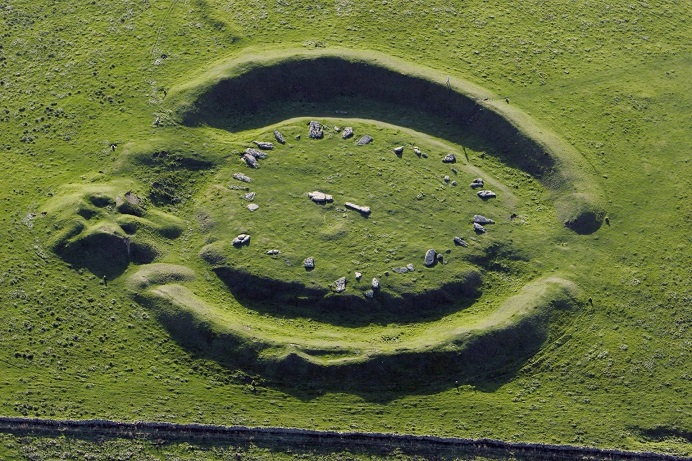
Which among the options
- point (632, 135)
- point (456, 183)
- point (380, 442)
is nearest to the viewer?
point (380, 442)

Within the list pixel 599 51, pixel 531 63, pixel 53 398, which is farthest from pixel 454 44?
pixel 53 398

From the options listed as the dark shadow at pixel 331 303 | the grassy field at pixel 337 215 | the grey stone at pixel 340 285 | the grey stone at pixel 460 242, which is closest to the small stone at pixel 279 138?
the grassy field at pixel 337 215

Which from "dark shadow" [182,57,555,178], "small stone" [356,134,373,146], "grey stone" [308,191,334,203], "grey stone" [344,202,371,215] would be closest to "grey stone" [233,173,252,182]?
"grey stone" [308,191,334,203]

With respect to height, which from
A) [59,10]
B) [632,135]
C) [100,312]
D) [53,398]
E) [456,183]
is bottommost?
[53,398]

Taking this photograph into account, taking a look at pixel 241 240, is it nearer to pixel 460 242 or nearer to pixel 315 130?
pixel 315 130

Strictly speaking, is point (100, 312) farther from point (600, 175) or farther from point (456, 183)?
point (600, 175)

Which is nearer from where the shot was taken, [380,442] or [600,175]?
[380,442]

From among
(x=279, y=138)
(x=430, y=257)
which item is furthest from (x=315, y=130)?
(x=430, y=257)
